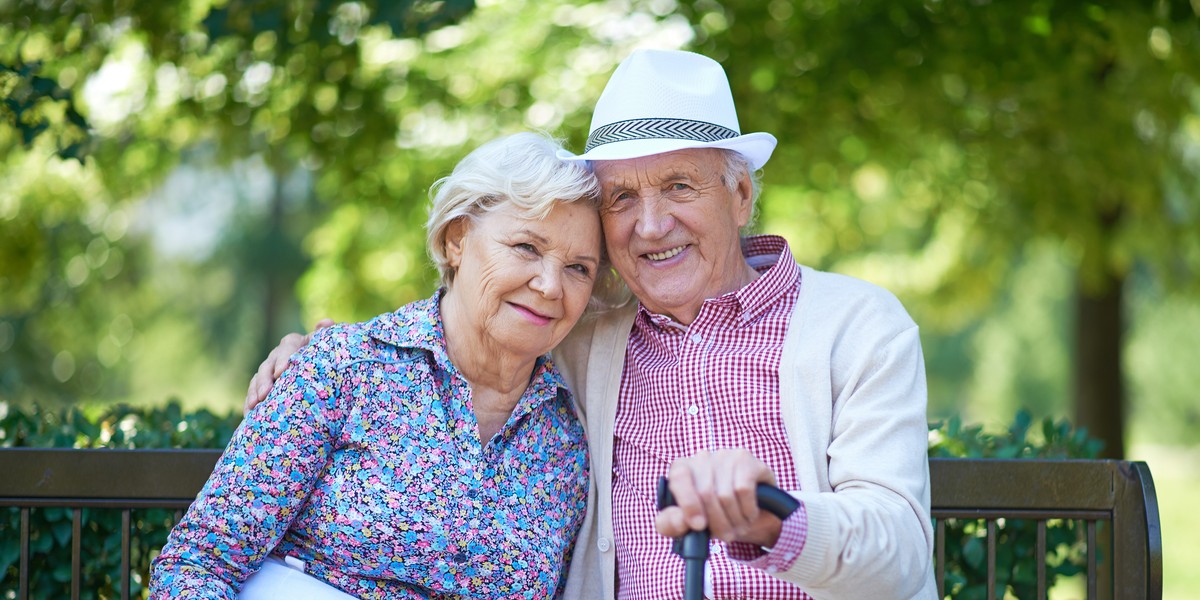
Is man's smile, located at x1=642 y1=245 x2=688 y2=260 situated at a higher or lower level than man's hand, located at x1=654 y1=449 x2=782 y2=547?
higher

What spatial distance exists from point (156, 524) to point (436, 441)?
3.73 feet

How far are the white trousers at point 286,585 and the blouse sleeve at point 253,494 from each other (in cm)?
3

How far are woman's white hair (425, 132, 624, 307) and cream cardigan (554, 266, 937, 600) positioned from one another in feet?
1.65

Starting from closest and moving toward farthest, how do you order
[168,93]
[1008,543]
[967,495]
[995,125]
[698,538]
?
[698,538]
[967,495]
[1008,543]
[168,93]
[995,125]

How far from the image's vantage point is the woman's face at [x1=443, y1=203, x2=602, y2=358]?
105 inches

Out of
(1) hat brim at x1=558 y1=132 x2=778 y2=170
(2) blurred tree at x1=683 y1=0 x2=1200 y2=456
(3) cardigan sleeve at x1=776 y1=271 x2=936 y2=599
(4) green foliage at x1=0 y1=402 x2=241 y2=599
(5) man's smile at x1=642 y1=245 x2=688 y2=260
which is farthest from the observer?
(2) blurred tree at x1=683 y1=0 x2=1200 y2=456

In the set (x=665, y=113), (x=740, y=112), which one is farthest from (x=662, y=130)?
(x=740, y=112)

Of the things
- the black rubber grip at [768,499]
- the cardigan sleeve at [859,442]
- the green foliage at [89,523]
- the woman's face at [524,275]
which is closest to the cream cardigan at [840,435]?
the cardigan sleeve at [859,442]

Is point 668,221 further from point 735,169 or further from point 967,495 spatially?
point 967,495

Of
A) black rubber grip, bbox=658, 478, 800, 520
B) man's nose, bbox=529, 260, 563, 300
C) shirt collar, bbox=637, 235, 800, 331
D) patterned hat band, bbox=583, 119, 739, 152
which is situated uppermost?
patterned hat band, bbox=583, 119, 739, 152

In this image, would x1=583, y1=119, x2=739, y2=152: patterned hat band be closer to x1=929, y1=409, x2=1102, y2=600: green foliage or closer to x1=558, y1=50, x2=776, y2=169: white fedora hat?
x1=558, y1=50, x2=776, y2=169: white fedora hat

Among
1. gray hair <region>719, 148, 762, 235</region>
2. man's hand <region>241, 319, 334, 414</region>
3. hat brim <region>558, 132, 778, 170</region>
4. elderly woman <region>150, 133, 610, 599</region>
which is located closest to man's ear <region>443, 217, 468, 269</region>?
elderly woman <region>150, 133, 610, 599</region>

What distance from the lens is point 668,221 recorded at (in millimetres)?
2803

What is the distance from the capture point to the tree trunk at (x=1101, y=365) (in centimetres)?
750
